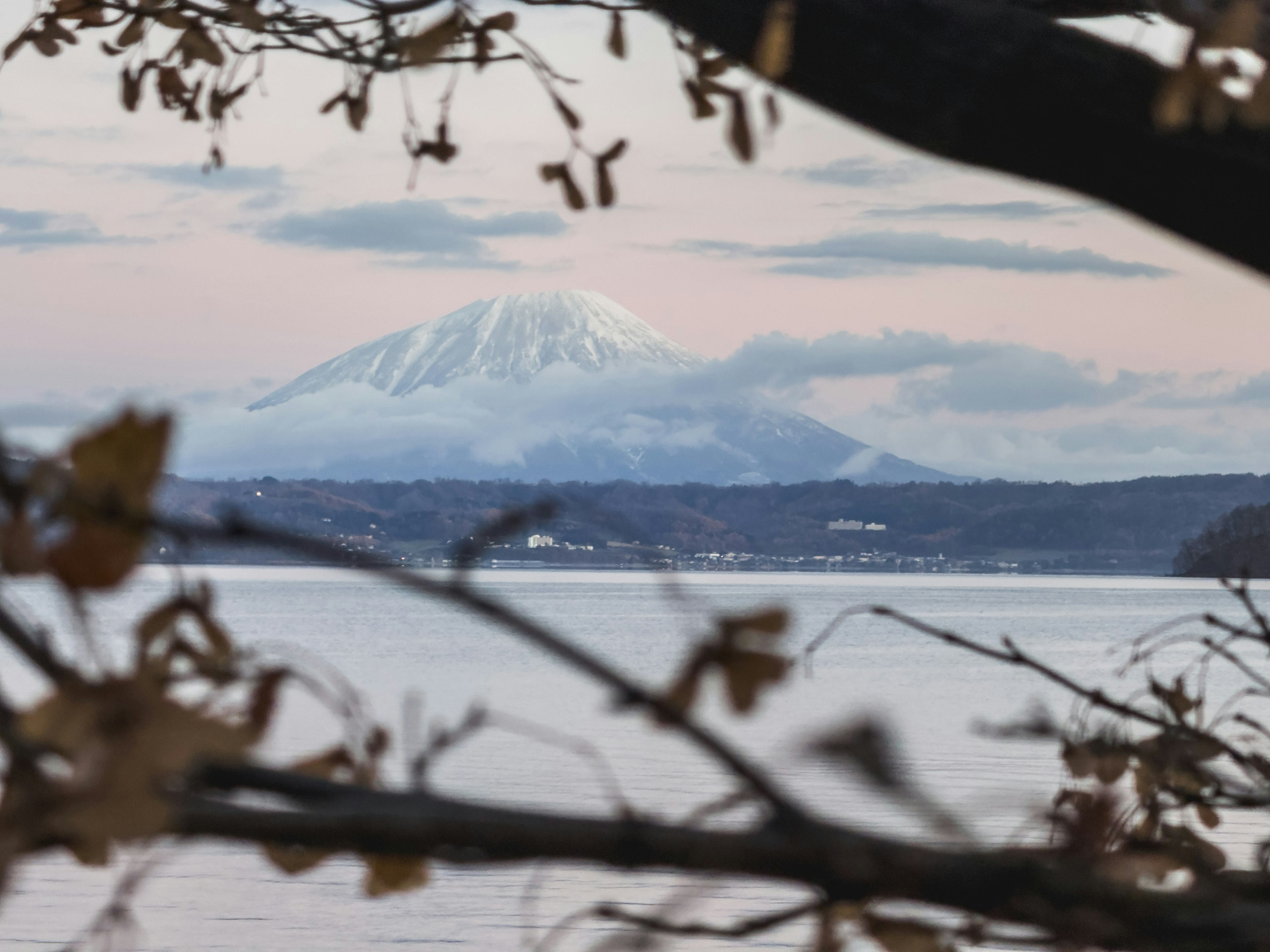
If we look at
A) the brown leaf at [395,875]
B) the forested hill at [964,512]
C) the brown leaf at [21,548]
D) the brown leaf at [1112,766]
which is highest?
the brown leaf at [21,548]

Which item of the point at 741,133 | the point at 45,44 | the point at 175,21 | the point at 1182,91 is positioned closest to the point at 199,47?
the point at 175,21

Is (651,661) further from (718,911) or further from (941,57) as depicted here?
(941,57)

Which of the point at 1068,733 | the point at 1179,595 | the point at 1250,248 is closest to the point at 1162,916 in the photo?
the point at 1250,248

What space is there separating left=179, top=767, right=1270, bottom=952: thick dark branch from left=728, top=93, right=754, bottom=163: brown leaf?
0.66m

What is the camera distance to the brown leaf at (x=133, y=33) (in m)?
2.19

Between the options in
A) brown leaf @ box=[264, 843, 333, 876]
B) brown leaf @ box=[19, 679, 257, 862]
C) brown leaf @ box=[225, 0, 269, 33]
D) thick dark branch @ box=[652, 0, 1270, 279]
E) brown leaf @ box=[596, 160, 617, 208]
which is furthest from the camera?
brown leaf @ box=[225, 0, 269, 33]

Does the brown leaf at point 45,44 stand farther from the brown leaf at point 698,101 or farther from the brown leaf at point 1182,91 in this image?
the brown leaf at point 1182,91

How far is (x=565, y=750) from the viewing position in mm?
8609

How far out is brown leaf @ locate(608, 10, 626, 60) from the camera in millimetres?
1651

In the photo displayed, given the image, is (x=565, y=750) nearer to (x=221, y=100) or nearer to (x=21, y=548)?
(x=221, y=100)

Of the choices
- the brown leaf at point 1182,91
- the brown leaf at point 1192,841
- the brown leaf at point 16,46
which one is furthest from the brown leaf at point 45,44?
the brown leaf at point 1192,841

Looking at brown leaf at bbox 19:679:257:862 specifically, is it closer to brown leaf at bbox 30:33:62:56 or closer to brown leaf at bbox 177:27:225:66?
brown leaf at bbox 177:27:225:66

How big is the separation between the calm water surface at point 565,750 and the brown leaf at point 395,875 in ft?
0.21

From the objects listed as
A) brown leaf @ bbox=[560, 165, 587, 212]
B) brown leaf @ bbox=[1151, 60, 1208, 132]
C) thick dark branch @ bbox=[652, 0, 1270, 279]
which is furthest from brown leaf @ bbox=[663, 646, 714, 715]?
brown leaf @ bbox=[560, 165, 587, 212]
